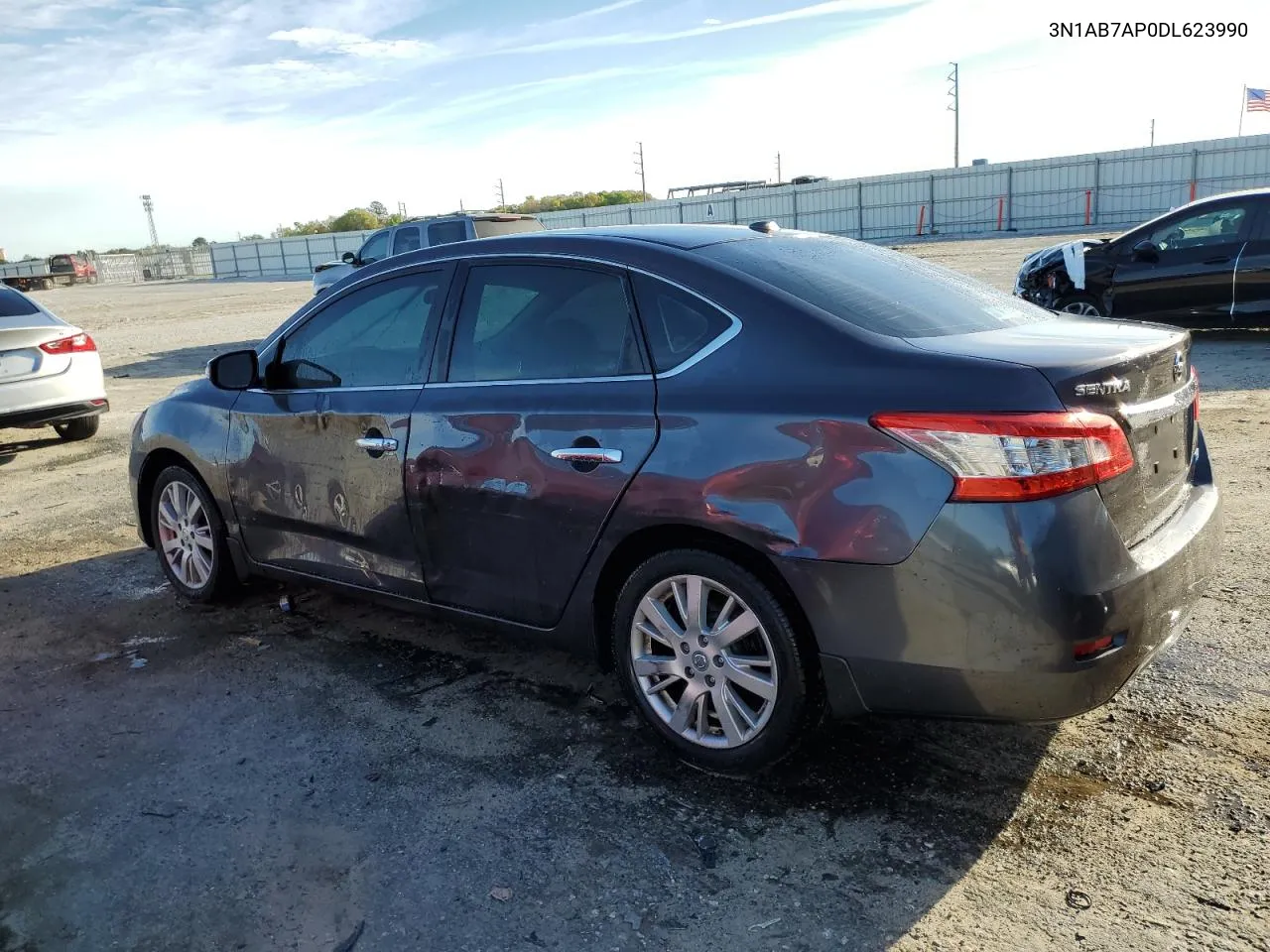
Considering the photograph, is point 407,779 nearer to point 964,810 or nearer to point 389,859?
point 389,859

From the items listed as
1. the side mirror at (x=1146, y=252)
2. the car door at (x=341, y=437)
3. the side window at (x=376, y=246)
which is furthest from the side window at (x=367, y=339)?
the side window at (x=376, y=246)

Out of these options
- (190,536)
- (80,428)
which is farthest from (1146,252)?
(80,428)

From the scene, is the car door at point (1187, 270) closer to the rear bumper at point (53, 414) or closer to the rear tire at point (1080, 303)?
the rear tire at point (1080, 303)

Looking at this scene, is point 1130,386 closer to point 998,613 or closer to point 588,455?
point 998,613

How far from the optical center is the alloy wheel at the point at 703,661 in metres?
3.08

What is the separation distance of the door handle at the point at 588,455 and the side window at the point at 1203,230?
9.44m

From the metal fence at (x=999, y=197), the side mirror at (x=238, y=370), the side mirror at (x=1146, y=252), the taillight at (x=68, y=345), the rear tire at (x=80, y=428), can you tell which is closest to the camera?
the side mirror at (x=238, y=370)

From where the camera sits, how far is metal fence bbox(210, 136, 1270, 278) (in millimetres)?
34531

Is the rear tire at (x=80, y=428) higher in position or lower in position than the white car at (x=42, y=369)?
lower

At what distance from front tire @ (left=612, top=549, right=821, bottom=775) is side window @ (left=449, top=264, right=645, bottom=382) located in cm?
69

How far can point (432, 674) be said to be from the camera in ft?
13.7

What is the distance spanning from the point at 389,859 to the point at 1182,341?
9.42 feet

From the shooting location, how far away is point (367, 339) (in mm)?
4199

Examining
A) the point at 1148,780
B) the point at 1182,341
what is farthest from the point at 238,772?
the point at 1182,341
